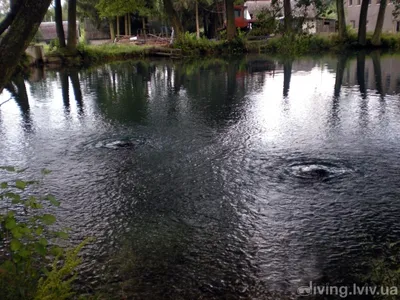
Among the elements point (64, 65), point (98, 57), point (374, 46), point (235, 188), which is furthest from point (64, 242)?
point (374, 46)

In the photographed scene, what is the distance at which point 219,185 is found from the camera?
630 cm

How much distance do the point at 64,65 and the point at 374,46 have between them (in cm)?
2508

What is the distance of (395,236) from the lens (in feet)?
15.4

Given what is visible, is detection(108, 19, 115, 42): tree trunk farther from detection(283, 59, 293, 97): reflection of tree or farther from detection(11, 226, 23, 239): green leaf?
detection(11, 226, 23, 239): green leaf

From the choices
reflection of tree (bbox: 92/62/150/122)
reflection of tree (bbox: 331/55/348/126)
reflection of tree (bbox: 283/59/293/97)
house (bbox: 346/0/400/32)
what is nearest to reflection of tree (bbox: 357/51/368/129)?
reflection of tree (bbox: 331/55/348/126)

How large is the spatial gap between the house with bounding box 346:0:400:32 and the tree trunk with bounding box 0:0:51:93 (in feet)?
156

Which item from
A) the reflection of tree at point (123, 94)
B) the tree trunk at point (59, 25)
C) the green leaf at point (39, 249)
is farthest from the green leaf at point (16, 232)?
the tree trunk at point (59, 25)

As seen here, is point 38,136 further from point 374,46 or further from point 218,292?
point 374,46

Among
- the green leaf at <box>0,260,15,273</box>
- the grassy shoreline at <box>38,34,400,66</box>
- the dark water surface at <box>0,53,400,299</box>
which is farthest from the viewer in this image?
the grassy shoreline at <box>38,34,400,66</box>

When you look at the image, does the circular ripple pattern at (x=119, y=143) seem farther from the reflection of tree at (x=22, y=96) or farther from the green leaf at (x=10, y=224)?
the green leaf at (x=10, y=224)

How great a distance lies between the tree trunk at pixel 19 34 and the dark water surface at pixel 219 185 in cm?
209

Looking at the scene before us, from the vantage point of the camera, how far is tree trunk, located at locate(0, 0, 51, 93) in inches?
145

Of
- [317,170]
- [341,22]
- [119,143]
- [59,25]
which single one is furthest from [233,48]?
[317,170]

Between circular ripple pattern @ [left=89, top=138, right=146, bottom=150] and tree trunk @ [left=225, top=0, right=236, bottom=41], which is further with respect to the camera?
tree trunk @ [left=225, top=0, right=236, bottom=41]
